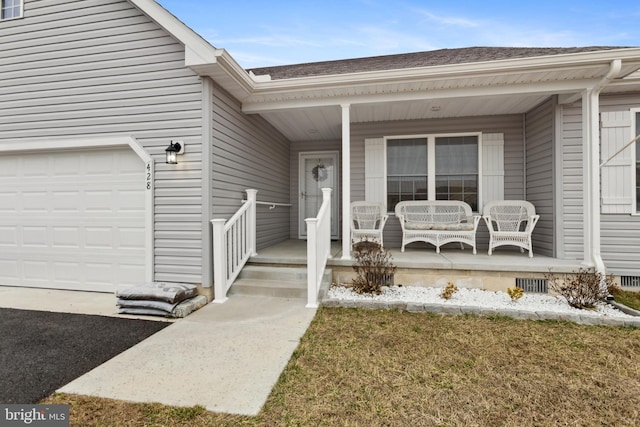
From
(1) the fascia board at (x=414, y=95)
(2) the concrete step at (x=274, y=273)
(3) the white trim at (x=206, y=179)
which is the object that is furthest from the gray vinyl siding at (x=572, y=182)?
(3) the white trim at (x=206, y=179)

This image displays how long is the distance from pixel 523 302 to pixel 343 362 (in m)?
2.55

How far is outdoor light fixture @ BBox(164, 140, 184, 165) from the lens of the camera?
372 centimetres

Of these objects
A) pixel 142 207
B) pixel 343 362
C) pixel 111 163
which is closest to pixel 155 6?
pixel 111 163

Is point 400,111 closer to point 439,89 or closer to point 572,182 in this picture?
point 439,89

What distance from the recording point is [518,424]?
1.61 metres

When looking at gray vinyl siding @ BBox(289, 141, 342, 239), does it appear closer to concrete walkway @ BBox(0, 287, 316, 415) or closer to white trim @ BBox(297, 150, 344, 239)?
white trim @ BBox(297, 150, 344, 239)

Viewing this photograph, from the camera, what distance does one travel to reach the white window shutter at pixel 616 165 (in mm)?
4352

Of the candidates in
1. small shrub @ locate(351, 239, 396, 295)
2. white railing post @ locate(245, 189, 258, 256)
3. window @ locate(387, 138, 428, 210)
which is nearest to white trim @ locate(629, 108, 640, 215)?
window @ locate(387, 138, 428, 210)

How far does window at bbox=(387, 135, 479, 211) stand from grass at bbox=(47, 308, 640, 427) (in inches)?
116

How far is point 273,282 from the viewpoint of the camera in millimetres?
4023

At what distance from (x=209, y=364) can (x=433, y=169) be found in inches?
188

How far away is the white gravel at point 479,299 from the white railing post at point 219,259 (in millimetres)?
1349

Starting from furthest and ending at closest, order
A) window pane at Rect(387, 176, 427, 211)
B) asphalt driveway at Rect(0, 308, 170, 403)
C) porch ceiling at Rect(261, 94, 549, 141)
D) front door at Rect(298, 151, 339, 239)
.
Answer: front door at Rect(298, 151, 339, 239) < window pane at Rect(387, 176, 427, 211) < porch ceiling at Rect(261, 94, 549, 141) < asphalt driveway at Rect(0, 308, 170, 403)

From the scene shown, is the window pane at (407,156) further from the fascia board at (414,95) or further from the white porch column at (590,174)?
the white porch column at (590,174)
